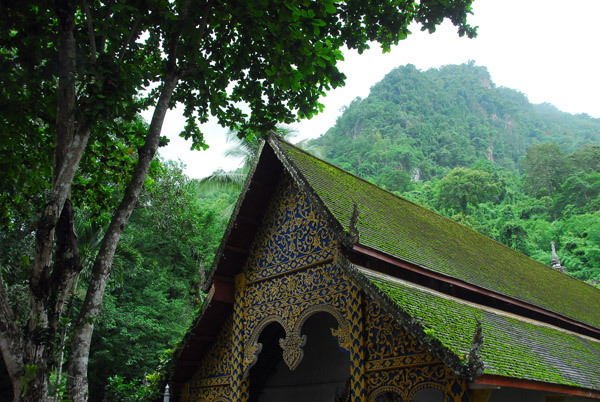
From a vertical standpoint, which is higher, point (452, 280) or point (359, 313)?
point (452, 280)

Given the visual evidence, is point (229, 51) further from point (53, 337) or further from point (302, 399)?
point (302, 399)

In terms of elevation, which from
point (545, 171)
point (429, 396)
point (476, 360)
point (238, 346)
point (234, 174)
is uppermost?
point (545, 171)

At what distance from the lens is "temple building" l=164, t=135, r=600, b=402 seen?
6.16 m

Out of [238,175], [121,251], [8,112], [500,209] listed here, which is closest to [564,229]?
[500,209]

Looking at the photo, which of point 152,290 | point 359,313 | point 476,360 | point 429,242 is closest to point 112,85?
point 359,313

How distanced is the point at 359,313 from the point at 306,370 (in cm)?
466

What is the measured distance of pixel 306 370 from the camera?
10945 mm

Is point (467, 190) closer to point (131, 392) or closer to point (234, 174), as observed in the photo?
point (234, 174)

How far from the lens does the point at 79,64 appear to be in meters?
5.75

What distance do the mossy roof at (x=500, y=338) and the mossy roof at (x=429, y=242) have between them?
27.0 inches

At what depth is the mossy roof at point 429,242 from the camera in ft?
27.2

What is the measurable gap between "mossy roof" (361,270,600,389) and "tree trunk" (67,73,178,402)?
339 cm

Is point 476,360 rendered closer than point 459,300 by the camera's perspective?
Yes

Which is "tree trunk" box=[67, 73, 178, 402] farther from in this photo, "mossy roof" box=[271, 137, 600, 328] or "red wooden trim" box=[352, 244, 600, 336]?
"red wooden trim" box=[352, 244, 600, 336]
